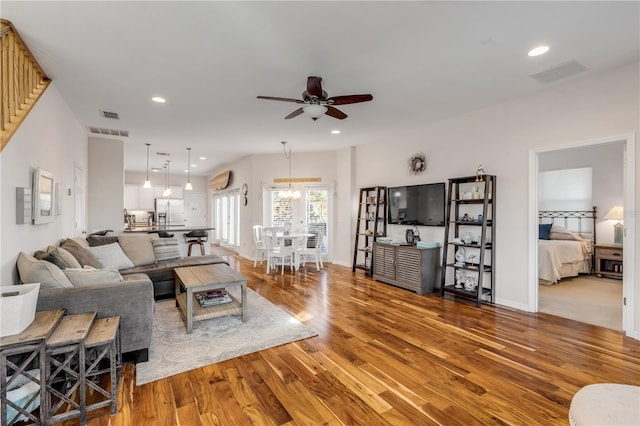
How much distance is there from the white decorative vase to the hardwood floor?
0.73m

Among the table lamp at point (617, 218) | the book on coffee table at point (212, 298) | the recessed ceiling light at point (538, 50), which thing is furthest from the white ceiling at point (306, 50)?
the table lamp at point (617, 218)

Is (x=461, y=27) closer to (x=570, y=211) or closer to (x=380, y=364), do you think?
(x=380, y=364)

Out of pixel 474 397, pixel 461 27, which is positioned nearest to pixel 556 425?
pixel 474 397

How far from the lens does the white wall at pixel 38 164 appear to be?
2.39 meters

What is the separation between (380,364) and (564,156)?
682cm

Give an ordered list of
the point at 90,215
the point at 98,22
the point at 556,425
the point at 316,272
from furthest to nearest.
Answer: the point at 316,272 < the point at 90,215 < the point at 98,22 < the point at 556,425

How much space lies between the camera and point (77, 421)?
1.89 meters

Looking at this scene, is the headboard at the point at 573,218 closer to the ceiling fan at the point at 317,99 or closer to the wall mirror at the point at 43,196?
the ceiling fan at the point at 317,99

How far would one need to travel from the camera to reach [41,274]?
2354 mm

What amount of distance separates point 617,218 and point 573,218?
2.70ft

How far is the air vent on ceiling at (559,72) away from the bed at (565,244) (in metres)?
3.08

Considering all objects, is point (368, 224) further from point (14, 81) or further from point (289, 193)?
point (14, 81)

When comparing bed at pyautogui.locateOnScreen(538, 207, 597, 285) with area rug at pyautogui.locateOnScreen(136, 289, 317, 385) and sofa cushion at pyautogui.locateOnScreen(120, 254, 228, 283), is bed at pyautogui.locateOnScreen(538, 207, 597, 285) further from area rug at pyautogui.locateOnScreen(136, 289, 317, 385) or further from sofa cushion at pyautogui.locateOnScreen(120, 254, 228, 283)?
sofa cushion at pyautogui.locateOnScreen(120, 254, 228, 283)

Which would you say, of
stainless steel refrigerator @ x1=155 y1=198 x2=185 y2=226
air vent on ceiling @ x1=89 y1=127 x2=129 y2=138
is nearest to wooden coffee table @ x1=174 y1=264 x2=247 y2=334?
air vent on ceiling @ x1=89 y1=127 x2=129 y2=138
